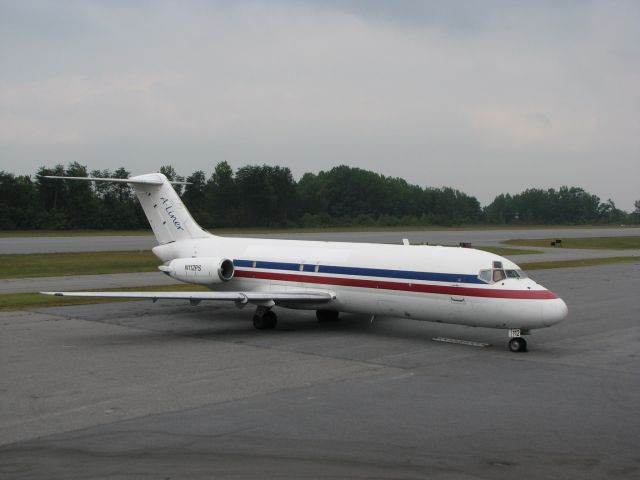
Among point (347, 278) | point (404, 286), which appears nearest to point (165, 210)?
point (347, 278)

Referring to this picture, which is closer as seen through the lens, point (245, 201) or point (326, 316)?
point (326, 316)

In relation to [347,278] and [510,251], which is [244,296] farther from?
[510,251]

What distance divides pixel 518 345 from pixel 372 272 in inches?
177

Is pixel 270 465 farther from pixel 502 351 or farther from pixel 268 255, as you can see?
pixel 268 255

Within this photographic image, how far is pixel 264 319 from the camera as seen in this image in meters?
20.8

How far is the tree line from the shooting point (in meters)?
98.8

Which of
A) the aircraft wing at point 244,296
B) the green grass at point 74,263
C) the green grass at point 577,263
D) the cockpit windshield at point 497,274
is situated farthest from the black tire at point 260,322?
the green grass at point 577,263

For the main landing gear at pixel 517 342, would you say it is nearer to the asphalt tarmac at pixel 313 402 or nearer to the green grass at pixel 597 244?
the asphalt tarmac at pixel 313 402

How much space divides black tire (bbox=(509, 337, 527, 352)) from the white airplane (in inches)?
1.0

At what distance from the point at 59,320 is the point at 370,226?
106304mm

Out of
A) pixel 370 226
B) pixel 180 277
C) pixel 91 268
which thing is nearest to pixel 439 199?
pixel 370 226

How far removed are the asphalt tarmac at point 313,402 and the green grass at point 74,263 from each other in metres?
17.9

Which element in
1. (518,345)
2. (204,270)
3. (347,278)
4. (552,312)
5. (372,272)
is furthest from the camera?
(204,270)

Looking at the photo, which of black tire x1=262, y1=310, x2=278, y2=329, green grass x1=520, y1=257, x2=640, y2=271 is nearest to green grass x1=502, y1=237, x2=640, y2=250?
green grass x1=520, y1=257, x2=640, y2=271
